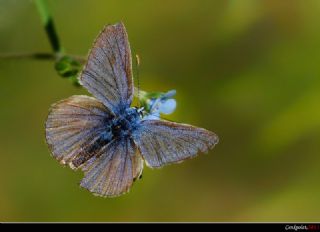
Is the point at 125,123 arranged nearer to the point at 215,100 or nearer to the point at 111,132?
the point at 111,132

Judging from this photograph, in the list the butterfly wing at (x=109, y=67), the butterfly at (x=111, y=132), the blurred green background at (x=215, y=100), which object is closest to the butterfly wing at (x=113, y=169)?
the butterfly at (x=111, y=132)

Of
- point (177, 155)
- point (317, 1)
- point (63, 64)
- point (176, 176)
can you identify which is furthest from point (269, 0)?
point (177, 155)

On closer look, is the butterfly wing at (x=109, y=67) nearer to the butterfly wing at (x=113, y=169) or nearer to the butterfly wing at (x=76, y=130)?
the butterfly wing at (x=76, y=130)

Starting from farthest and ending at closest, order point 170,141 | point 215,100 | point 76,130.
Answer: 1. point 215,100
2. point 76,130
3. point 170,141


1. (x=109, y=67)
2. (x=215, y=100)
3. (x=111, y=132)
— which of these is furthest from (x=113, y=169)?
(x=215, y=100)

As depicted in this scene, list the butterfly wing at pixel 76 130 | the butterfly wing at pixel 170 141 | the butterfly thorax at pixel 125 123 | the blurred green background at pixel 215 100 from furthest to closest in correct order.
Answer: the blurred green background at pixel 215 100 < the butterfly thorax at pixel 125 123 < the butterfly wing at pixel 76 130 < the butterfly wing at pixel 170 141

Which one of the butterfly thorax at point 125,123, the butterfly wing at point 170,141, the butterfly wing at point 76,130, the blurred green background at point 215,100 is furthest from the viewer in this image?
the blurred green background at point 215,100

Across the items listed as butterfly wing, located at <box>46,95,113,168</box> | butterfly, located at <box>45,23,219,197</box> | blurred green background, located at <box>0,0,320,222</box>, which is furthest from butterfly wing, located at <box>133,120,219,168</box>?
blurred green background, located at <box>0,0,320,222</box>

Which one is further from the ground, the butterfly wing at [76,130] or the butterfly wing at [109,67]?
the butterfly wing at [109,67]

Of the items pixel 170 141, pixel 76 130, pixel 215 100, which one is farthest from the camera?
pixel 215 100
